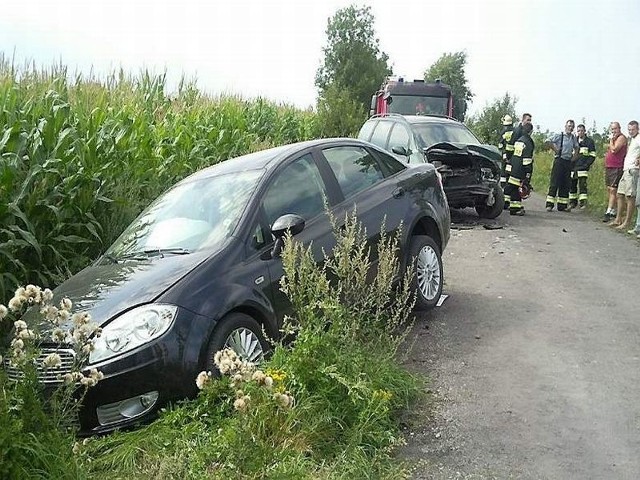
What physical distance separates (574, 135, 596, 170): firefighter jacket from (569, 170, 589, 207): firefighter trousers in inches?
5.0

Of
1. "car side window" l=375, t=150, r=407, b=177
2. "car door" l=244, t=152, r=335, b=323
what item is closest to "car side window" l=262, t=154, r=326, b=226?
"car door" l=244, t=152, r=335, b=323

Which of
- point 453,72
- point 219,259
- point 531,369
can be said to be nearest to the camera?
point 219,259

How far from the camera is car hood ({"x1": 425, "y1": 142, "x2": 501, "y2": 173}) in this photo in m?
11.9

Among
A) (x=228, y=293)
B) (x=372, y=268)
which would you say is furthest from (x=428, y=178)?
(x=228, y=293)

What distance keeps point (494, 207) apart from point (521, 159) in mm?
1524

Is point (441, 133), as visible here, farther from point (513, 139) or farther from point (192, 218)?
point (192, 218)

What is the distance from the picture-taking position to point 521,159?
14094 millimetres

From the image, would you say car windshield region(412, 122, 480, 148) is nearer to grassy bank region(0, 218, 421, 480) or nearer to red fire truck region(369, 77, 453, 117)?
red fire truck region(369, 77, 453, 117)

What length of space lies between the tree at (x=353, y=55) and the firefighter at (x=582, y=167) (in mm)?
27802

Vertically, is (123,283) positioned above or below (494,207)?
above

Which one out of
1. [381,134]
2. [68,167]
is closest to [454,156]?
[381,134]

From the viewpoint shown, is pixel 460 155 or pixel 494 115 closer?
pixel 460 155

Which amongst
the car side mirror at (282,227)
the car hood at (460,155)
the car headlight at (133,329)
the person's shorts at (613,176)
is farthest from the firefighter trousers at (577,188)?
the car headlight at (133,329)

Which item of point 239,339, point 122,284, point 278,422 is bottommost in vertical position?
point 278,422
